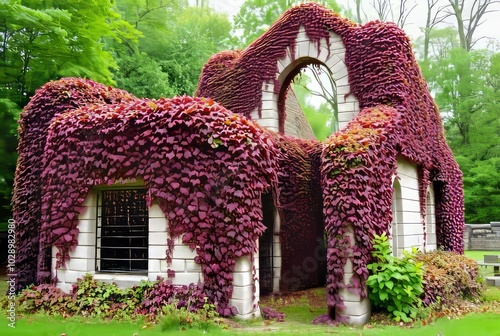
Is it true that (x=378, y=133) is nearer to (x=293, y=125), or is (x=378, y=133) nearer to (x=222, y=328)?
(x=222, y=328)

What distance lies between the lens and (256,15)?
101 feet

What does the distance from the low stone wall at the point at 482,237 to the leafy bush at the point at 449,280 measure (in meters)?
13.2

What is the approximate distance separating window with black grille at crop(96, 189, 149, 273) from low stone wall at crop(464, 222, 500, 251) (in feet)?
66.3

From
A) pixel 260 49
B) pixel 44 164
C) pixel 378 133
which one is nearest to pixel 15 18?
pixel 44 164

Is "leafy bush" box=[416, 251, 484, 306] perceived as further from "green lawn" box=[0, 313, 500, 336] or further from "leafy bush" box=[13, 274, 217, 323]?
"leafy bush" box=[13, 274, 217, 323]

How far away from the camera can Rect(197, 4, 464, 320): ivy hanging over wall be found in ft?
24.2

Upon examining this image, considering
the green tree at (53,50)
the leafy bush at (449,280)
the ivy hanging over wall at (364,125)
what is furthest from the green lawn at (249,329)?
the green tree at (53,50)

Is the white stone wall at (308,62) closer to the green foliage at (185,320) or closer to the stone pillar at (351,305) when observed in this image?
the stone pillar at (351,305)

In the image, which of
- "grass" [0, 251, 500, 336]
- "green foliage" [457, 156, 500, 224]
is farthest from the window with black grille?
"green foliage" [457, 156, 500, 224]

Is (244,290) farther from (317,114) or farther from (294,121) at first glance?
(317,114)

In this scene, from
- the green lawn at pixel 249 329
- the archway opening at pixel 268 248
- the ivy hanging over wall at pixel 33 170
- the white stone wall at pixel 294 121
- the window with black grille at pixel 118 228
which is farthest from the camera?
the white stone wall at pixel 294 121

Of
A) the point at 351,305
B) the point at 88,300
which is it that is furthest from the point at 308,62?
the point at 88,300

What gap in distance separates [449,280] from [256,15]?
1022 inches

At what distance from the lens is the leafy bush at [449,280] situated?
26.0 feet
